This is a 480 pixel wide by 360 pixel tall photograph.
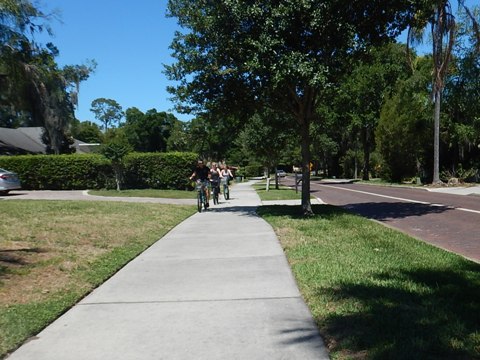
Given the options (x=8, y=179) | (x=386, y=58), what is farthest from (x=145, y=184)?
(x=386, y=58)

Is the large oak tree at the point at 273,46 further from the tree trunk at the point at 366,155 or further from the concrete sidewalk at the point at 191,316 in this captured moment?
the tree trunk at the point at 366,155

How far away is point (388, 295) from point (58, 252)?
5.55 meters

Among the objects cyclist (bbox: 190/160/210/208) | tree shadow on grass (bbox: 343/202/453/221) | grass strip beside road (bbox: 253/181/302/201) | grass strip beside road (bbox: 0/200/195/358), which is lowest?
grass strip beside road (bbox: 253/181/302/201)

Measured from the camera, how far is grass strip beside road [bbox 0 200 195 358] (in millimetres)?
5363

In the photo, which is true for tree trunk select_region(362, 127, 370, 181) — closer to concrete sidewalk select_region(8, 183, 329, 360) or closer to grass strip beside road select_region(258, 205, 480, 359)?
grass strip beside road select_region(258, 205, 480, 359)

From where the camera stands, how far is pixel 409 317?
188 inches

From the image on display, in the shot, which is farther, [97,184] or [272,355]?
[97,184]

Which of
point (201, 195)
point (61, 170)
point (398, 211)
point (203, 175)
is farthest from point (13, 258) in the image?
point (61, 170)

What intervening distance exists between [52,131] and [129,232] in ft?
105

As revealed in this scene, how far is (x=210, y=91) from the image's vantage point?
15.6 m

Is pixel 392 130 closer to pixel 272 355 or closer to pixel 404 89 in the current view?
pixel 404 89

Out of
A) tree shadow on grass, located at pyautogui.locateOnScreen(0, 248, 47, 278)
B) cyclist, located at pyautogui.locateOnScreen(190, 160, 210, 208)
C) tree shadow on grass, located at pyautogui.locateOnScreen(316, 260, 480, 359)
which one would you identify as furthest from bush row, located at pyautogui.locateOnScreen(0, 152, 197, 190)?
tree shadow on grass, located at pyautogui.locateOnScreen(316, 260, 480, 359)

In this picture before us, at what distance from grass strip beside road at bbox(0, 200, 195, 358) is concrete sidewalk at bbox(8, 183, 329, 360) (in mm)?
215

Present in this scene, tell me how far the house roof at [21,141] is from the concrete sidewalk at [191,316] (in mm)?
37565
